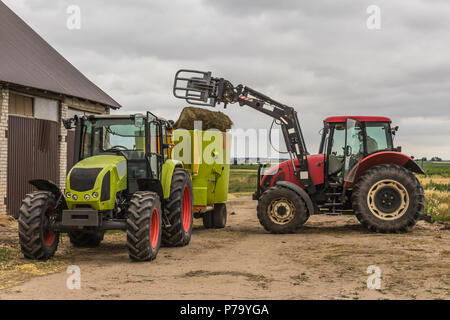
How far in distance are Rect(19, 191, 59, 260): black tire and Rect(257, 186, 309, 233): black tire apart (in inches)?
211

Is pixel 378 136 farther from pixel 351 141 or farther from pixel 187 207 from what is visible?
pixel 187 207

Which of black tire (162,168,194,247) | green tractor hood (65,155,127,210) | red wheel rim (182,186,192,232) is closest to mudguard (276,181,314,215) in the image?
red wheel rim (182,186,192,232)

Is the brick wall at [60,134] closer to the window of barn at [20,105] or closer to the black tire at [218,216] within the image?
the window of barn at [20,105]

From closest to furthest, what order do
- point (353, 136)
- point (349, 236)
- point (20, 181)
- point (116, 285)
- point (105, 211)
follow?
1. point (116, 285)
2. point (105, 211)
3. point (349, 236)
4. point (353, 136)
5. point (20, 181)

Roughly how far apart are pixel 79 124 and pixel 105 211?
1.86 m

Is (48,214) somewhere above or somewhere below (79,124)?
below

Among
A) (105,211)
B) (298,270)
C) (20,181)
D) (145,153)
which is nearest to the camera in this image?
(298,270)

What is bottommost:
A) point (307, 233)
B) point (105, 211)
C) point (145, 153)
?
point (307, 233)

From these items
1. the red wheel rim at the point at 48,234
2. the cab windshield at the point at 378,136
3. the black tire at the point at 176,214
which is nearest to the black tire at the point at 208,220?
the black tire at the point at 176,214

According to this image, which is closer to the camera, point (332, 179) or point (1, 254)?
point (1, 254)

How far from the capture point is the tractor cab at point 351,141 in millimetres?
12820

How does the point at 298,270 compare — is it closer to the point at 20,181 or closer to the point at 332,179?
the point at 332,179
